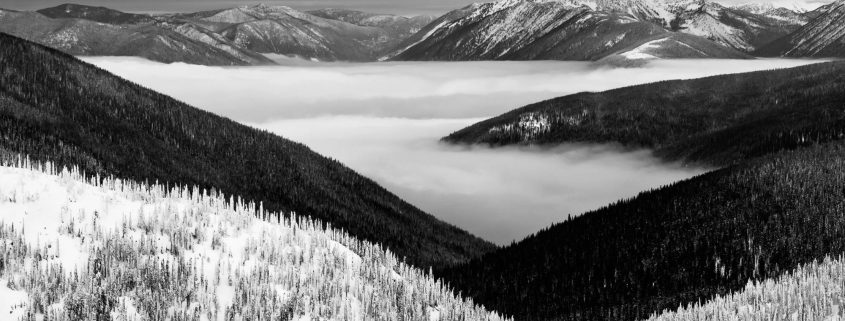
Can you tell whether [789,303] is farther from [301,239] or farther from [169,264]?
[169,264]

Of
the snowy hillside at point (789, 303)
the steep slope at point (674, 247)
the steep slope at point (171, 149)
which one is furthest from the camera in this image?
the steep slope at point (171, 149)

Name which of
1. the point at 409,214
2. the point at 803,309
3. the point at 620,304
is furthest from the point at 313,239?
the point at 409,214

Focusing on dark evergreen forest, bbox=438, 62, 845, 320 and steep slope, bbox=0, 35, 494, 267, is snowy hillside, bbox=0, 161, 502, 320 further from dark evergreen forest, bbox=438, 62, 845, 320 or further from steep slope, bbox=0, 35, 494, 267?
steep slope, bbox=0, 35, 494, 267

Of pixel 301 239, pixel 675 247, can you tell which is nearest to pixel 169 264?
pixel 301 239

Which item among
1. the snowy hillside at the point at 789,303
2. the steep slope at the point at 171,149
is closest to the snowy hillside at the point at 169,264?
the snowy hillside at the point at 789,303

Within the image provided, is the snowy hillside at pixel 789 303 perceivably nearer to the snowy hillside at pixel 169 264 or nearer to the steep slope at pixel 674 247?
the snowy hillside at pixel 169 264
